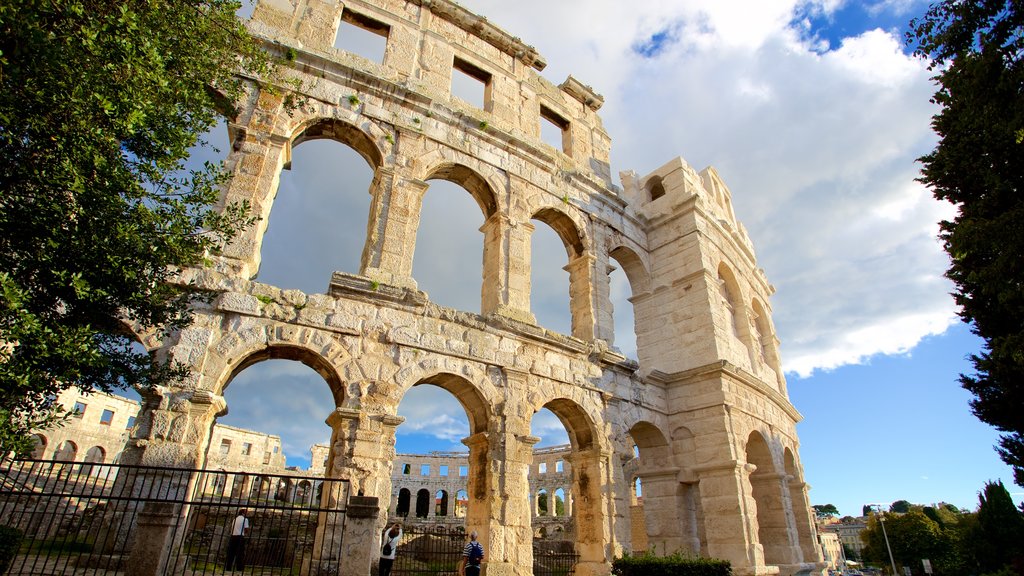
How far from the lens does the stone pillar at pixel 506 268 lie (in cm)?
1092

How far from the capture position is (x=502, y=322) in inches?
403

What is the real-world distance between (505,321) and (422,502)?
93.9 ft

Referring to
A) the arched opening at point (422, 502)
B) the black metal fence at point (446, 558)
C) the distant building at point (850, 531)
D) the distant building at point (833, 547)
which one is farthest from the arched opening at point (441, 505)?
the distant building at point (850, 531)

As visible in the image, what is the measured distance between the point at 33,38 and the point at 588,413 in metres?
9.86

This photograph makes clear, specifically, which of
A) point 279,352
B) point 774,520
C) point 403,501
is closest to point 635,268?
point 774,520

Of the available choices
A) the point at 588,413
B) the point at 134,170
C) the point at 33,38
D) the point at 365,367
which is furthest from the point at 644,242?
the point at 33,38

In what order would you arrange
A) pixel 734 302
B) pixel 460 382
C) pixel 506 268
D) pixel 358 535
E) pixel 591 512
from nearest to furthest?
pixel 358 535 → pixel 460 382 → pixel 591 512 → pixel 506 268 → pixel 734 302

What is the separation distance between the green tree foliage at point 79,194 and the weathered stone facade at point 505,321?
2006 mm

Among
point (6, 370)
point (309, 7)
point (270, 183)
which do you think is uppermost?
point (309, 7)

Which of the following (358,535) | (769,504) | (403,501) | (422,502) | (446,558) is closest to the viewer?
(358,535)

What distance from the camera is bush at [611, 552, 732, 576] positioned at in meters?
8.51

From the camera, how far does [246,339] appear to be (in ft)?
26.4

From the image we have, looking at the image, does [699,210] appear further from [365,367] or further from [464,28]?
[365,367]

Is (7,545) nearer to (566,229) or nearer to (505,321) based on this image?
(505,321)
